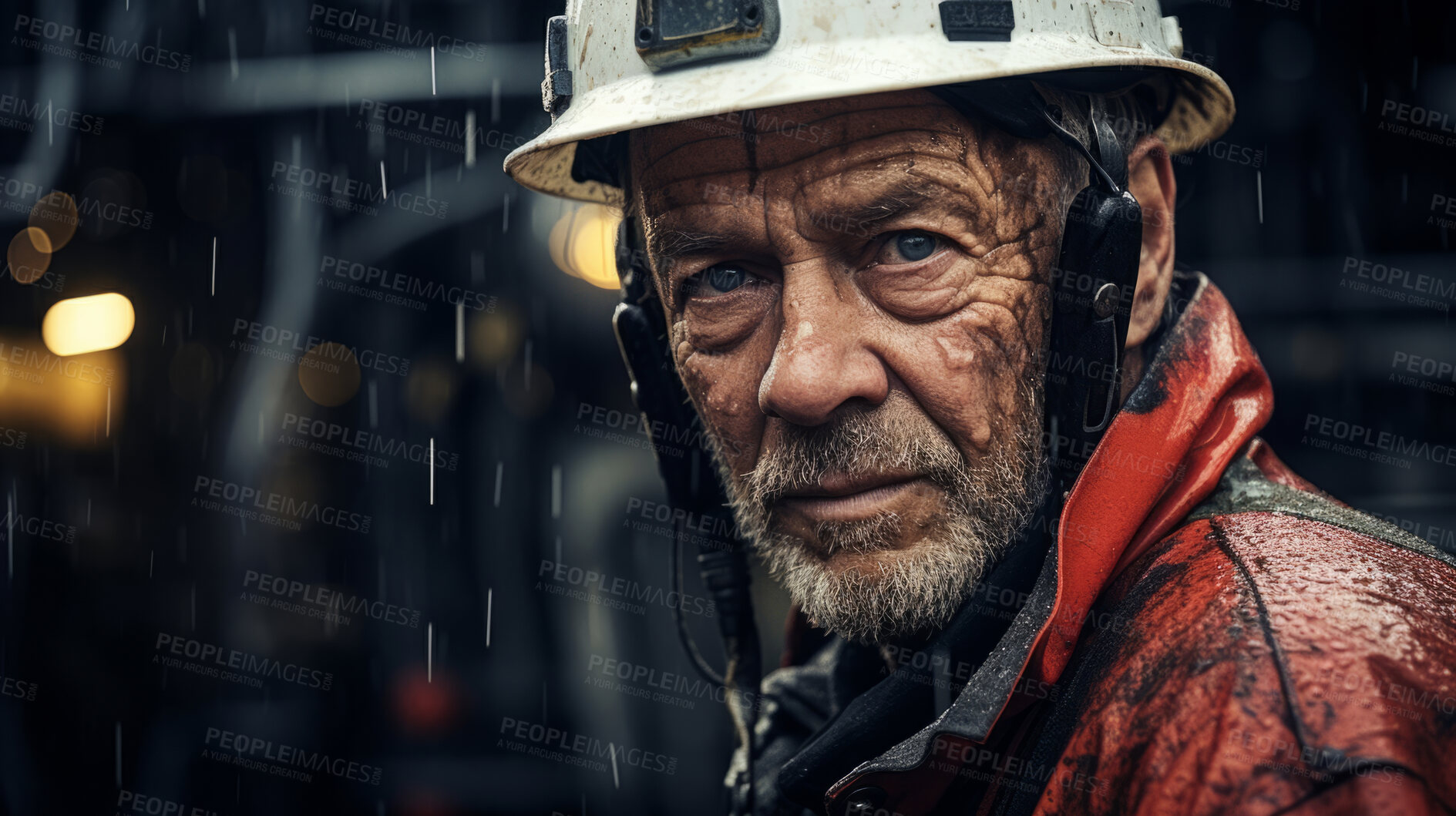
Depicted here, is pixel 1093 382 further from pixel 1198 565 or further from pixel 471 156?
pixel 471 156

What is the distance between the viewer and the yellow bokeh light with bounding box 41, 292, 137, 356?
707 cm

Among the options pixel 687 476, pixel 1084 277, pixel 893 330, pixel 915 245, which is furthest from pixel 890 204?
pixel 687 476

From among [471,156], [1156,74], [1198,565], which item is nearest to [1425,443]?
[1156,74]

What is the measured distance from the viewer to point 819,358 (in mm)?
1553

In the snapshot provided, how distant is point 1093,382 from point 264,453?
3.82 meters

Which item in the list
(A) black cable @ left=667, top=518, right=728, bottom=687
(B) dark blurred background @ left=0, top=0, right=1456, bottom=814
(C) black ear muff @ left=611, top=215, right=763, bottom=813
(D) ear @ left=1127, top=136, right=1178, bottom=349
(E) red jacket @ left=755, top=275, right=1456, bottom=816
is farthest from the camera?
(B) dark blurred background @ left=0, top=0, right=1456, bottom=814

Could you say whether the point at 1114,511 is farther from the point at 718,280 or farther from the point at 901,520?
the point at 718,280

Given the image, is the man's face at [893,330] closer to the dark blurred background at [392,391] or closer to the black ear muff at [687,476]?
the black ear muff at [687,476]

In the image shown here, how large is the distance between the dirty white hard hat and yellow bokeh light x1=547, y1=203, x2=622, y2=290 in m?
3.32

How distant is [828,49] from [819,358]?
1.67 feet

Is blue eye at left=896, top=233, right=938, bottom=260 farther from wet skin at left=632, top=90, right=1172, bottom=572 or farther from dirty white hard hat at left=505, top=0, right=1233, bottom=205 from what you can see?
dirty white hard hat at left=505, top=0, right=1233, bottom=205

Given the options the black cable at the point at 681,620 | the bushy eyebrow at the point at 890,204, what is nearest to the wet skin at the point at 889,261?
the bushy eyebrow at the point at 890,204

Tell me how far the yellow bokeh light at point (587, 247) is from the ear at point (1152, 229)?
3.58 metres

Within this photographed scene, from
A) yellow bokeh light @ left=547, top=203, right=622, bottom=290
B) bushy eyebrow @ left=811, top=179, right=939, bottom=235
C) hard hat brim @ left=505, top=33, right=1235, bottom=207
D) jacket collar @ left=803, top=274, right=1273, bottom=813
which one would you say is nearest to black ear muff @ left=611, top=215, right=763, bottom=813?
hard hat brim @ left=505, top=33, right=1235, bottom=207
